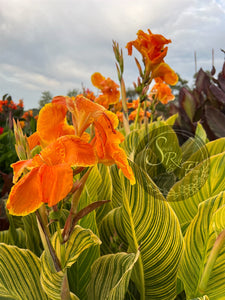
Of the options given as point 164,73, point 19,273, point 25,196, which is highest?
point 164,73

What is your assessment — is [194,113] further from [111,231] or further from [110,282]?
[110,282]

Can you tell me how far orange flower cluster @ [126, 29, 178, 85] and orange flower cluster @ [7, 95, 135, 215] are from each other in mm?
498

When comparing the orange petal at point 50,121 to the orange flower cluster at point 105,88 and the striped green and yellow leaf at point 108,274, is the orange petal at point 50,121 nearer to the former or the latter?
the striped green and yellow leaf at point 108,274

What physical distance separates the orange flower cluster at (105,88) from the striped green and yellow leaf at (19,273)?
0.75 meters

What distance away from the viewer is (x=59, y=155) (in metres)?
0.34

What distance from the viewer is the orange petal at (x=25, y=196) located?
31cm

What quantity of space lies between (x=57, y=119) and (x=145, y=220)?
0.24m

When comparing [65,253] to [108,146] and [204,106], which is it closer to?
[108,146]

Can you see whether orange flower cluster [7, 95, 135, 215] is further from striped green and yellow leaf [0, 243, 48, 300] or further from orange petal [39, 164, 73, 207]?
striped green and yellow leaf [0, 243, 48, 300]

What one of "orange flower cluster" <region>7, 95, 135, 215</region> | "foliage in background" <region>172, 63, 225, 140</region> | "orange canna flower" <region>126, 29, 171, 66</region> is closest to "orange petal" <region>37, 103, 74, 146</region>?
"orange flower cluster" <region>7, 95, 135, 215</region>

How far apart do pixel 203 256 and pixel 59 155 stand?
1.10ft

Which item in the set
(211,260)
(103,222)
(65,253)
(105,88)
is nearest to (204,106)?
(105,88)

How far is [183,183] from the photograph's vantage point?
69cm

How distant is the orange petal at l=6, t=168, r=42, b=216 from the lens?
1.03ft
